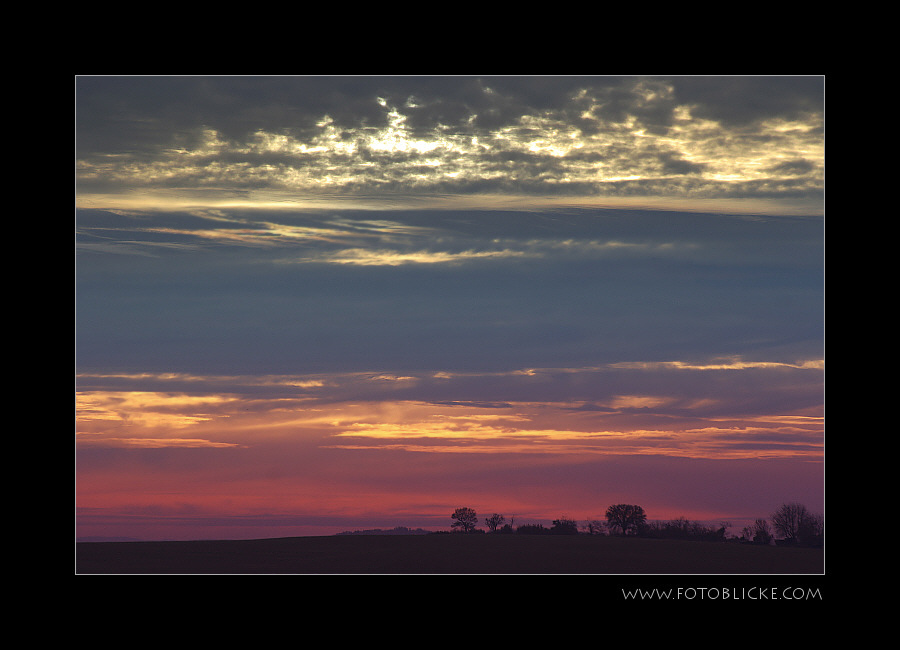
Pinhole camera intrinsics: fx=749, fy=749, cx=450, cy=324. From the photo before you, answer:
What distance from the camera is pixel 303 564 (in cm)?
3028

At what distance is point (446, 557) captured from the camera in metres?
32.3

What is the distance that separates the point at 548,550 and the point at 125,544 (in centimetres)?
1959

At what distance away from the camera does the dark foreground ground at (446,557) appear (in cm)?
2934

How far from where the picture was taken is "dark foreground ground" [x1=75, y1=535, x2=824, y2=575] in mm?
29344
